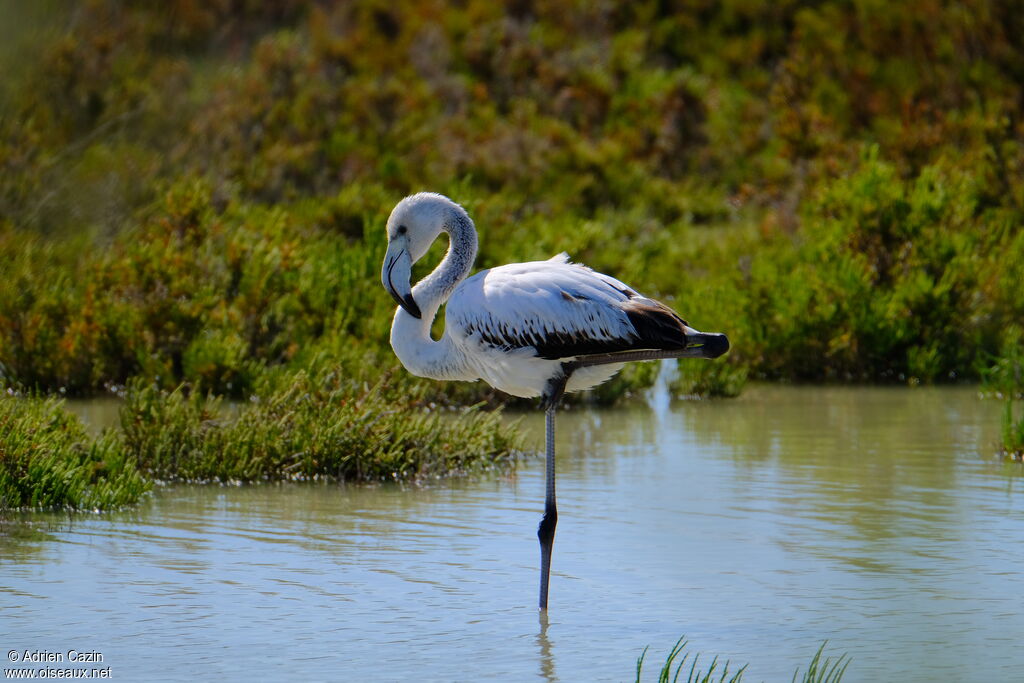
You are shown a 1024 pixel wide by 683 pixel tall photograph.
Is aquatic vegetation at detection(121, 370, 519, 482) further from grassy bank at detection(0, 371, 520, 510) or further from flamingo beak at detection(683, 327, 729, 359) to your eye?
flamingo beak at detection(683, 327, 729, 359)

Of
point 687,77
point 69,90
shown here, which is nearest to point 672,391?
point 69,90

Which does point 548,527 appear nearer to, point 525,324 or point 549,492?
point 549,492

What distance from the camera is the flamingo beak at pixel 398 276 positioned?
6648 mm

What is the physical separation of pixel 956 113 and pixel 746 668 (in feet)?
48.2

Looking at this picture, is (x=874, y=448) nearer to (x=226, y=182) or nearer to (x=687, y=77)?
(x=226, y=182)

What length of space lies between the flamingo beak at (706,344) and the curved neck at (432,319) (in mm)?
1013

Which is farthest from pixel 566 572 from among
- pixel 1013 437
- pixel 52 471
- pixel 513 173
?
pixel 513 173

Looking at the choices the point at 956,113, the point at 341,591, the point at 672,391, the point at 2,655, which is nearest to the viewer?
the point at 2,655

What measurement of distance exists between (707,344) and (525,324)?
0.75m

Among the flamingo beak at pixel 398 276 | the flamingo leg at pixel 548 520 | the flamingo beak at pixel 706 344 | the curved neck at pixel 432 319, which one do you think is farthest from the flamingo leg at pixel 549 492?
the flamingo beak at pixel 398 276

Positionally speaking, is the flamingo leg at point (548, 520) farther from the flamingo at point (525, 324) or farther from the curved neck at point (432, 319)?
the curved neck at point (432, 319)

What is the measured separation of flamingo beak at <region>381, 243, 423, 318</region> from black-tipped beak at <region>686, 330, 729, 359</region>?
123 cm

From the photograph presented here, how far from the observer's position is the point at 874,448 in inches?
374

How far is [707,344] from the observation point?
627 cm
